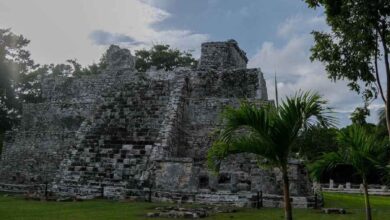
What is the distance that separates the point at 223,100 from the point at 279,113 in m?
11.3

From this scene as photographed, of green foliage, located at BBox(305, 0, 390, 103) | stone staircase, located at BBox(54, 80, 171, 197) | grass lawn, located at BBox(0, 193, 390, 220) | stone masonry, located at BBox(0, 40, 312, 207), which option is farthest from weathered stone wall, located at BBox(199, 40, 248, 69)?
green foliage, located at BBox(305, 0, 390, 103)

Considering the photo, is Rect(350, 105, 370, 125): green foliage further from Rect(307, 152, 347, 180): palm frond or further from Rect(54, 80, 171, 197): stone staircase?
Rect(54, 80, 171, 197): stone staircase

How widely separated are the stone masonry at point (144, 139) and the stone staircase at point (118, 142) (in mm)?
35

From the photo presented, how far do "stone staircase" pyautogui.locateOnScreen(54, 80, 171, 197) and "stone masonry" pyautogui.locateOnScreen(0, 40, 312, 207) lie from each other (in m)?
0.04

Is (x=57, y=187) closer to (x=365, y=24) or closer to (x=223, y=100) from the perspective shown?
(x=223, y=100)

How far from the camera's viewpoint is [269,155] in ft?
22.4

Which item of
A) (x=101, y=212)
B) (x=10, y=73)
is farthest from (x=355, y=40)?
(x=10, y=73)

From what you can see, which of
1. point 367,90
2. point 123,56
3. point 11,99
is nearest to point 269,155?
point 367,90

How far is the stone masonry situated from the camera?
47.8 feet

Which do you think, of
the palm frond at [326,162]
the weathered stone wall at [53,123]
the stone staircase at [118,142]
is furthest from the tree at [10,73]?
the palm frond at [326,162]

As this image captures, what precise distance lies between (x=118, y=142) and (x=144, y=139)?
0.92 metres

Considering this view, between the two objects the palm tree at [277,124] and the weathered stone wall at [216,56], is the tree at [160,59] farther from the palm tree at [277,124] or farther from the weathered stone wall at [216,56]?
the palm tree at [277,124]

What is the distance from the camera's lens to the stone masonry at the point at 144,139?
14.6m

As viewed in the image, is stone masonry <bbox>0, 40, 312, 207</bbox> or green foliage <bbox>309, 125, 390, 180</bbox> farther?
stone masonry <bbox>0, 40, 312, 207</bbox>
